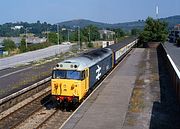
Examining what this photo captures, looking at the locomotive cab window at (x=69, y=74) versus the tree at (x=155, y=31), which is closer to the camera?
the locomotive cab window at (x=69, y=74)

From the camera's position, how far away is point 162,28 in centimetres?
7825

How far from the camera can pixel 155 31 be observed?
3083 inches

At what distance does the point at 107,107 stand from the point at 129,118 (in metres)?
2.52

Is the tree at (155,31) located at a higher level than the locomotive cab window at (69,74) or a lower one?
higher

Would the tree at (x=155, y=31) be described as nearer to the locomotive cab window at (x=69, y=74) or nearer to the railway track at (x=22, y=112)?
the railway track at (x=22, y=112)

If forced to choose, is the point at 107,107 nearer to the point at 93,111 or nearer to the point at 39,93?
the point at 93,111

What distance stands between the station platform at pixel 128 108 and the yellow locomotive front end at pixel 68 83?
78 cm

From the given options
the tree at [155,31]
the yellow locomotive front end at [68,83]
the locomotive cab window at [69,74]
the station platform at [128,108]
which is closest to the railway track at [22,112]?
the yellow locomotive front end at [68,83]

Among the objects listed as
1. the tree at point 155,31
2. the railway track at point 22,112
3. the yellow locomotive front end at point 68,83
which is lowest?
the railway track at point 22,112

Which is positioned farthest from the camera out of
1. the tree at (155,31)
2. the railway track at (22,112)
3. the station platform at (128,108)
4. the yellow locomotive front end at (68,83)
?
the tree at (155,31)

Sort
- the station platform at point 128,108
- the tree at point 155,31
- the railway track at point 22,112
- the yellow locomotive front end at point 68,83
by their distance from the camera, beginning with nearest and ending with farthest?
the station platform at point 128,108, the railway track at point 22,112, the yellow locomotive front end at point 68,83, the tree at point 155,31

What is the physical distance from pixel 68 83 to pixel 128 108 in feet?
11.6

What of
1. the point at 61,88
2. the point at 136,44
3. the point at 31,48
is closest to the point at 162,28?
the point at 136,44

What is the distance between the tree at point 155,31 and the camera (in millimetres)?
77625
